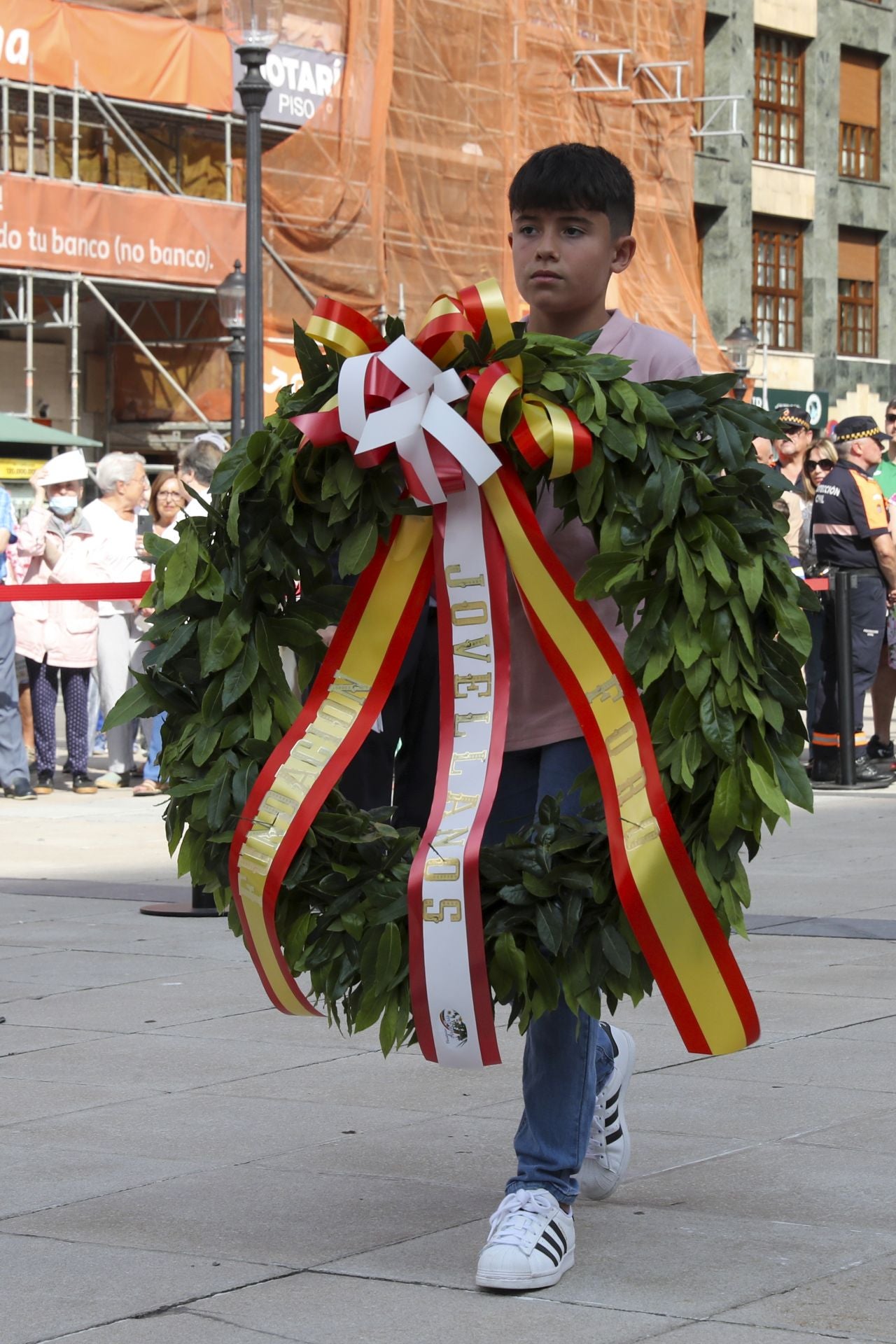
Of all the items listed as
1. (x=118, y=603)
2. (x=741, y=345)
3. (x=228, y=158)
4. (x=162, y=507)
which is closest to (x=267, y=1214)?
(x=162, y=507)

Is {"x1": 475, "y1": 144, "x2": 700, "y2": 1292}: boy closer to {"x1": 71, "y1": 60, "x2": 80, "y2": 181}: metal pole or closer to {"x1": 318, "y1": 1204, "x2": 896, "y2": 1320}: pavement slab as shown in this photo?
{"x1": 318, "y1": 1204, "x2": 896, "y2": 1320}: pavement slab

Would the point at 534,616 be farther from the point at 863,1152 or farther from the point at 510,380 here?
the point at 863,1152

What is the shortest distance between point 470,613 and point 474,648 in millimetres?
63

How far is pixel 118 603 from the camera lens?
12.6 m

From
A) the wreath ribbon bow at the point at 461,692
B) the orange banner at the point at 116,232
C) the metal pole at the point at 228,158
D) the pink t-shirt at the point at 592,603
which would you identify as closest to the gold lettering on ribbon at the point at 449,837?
the wreath ribbon bow at the point at 461,692

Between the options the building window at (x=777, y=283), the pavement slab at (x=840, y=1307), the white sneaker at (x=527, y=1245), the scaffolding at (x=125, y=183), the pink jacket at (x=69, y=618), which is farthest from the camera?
the building window at (x=777, y=283)

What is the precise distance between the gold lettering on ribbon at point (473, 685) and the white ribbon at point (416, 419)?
32cm

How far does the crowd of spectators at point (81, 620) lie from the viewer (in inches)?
482

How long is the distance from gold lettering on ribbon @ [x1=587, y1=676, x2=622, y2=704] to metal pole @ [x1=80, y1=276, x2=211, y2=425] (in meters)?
20.4

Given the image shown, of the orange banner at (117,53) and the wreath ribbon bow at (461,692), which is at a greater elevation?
the orange banner at (117,53)

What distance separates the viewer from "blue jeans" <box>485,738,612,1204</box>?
3.97 meters

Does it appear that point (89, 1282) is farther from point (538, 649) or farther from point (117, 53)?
point (117, 53)

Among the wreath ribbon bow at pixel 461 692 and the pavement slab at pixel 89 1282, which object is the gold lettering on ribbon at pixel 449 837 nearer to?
the wreath ribbon bow at pixel 461 692

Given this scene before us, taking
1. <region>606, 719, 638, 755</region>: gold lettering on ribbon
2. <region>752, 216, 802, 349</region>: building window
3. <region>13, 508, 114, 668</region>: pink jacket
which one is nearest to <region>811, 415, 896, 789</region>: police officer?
<region>13, 508, 114, 668</region>: pink jacket
